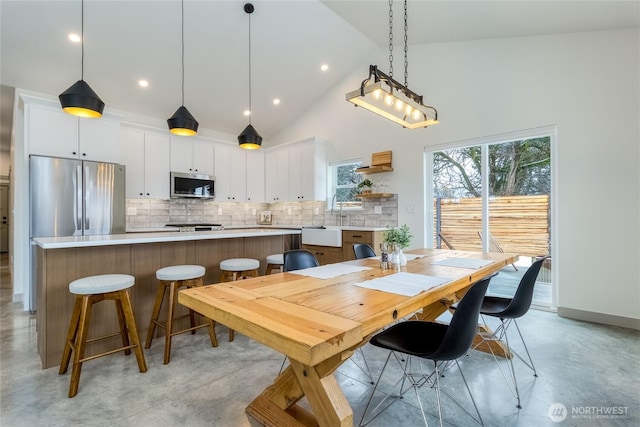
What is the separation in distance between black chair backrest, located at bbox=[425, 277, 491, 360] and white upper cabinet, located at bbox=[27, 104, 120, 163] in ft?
14.6

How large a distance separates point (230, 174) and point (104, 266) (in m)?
3.62

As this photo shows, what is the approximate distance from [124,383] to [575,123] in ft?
15.1

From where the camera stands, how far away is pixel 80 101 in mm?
2188

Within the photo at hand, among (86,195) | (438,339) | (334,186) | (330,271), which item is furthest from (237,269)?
(334,186)

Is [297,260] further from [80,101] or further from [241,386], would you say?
[80,101]

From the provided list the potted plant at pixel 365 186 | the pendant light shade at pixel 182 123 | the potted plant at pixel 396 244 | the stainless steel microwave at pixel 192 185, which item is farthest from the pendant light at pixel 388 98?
the stainless steel microwave at pixel 192 185

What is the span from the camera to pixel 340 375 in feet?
6.89

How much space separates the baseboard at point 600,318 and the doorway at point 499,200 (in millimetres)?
169

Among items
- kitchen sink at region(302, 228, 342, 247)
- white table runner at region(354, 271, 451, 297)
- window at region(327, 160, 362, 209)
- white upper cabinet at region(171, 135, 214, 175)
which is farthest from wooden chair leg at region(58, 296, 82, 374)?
window at region(327, 160, 362, 209)

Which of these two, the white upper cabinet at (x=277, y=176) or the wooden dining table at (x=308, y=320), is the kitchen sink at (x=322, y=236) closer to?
the white upper cabinet at (x=277, y=176)

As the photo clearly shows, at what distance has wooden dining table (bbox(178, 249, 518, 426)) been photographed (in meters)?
0.92

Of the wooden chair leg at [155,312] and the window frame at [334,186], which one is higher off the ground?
the window frame at [334,186]

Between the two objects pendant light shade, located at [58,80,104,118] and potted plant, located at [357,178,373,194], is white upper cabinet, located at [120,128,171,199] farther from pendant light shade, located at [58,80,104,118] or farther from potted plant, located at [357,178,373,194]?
potted plant, located at [357,178,373,194]

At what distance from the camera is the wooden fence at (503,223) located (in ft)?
11.6
